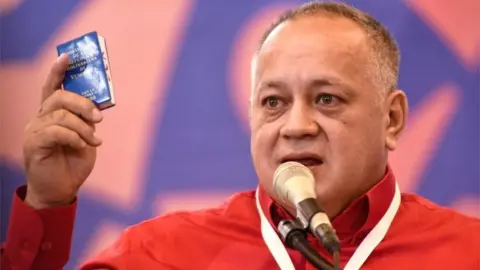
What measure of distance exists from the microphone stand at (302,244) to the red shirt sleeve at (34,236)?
2.11 ft

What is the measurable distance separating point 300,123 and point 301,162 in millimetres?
91

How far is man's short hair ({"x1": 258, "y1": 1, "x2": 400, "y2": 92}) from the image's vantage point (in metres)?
1.84

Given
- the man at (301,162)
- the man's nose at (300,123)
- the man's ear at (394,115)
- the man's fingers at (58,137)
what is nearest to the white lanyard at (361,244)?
the man at (301,162)

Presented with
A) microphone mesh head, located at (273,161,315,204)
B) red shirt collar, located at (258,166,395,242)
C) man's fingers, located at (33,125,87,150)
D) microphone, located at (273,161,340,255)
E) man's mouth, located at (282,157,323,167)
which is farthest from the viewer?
red shirt collar, located at (258,166,395,242)

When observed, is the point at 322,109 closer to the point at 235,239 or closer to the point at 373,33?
the point at 373,33

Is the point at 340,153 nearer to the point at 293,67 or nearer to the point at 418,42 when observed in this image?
the point at 293,67

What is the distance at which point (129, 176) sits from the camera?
2.68 meters

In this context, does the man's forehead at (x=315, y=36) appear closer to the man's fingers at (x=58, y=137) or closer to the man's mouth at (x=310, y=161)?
the man's mouth at (x=310, y=161)

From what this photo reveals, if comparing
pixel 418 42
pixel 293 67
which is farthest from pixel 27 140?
pixel 418 42

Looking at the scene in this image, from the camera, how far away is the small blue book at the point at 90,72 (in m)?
1.60

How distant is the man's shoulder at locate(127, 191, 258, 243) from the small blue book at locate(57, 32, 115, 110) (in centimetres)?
42

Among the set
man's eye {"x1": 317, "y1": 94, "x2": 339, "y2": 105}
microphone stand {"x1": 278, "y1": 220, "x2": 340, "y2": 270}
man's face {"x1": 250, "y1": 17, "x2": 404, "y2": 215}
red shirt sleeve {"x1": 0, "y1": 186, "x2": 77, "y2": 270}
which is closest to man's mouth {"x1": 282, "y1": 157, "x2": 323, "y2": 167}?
man's face {"x1": 250, "y1": 17, "x2": 404, "y2": 215}

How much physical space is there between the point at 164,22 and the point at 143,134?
16.9 inches

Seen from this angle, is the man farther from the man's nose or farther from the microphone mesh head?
the microphone mesh head
